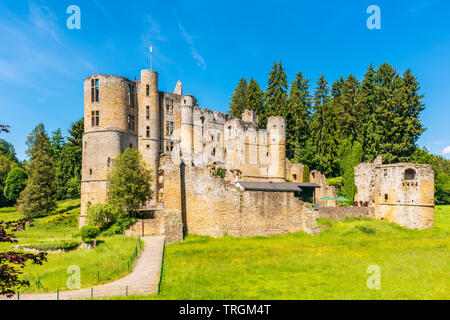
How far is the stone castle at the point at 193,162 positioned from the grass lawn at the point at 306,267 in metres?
2.02

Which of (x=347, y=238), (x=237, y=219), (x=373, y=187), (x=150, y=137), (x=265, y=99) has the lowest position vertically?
(x=347, y=238)

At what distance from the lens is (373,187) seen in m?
38.2

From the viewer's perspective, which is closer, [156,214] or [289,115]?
[156,214]

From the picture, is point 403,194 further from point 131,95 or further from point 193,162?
point 131,95

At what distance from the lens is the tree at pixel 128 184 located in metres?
30.8

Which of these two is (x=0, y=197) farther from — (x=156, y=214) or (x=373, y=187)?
(x=373, y=187)

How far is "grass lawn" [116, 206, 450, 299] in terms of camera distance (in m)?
14.2

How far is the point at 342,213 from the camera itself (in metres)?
34.8

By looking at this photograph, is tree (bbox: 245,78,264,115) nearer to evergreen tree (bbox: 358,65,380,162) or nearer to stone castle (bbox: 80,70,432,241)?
stone castle (bbox: 80,70,432,241)

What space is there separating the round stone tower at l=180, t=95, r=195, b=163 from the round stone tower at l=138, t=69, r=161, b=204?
18.9ft

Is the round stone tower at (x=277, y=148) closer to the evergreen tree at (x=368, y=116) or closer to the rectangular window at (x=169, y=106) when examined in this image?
the evergreen tree at (x=368, y=116)

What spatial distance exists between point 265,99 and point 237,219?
135 ft

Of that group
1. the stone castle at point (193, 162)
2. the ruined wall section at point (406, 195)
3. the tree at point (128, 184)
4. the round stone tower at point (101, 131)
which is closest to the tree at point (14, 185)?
the round stone tower at point (101, 131)
